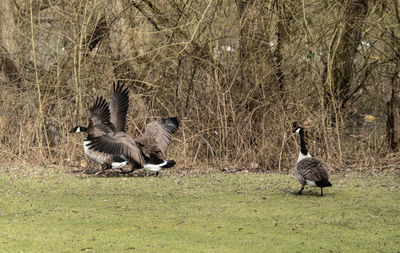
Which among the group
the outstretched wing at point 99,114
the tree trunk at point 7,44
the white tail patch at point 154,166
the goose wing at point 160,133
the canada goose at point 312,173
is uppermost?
the tree trunk at point 7,44

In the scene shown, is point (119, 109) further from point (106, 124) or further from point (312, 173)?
point (312, 173)

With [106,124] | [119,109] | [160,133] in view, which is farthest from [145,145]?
[119,109]

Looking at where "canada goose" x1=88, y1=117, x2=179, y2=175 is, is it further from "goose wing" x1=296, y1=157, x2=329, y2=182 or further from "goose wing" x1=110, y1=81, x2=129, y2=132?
"goose wing" x1=296, y1=157, x2=329, y2=182

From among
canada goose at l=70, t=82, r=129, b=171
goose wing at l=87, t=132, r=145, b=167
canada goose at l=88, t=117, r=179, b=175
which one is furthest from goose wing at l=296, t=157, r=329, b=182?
canada goose at l=70, t=82, r=129, b=171

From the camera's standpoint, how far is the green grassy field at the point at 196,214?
20.9ft

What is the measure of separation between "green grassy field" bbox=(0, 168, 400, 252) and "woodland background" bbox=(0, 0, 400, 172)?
162 centimetres

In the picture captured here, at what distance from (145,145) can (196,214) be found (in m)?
4.32

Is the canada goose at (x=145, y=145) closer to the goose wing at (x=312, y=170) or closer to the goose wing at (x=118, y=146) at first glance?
the goose wing at (x=118, y=146)

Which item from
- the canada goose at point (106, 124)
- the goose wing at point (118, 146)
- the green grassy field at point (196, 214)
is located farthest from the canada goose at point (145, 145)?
the green grassy field at point (196, 214)

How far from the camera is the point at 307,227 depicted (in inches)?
284

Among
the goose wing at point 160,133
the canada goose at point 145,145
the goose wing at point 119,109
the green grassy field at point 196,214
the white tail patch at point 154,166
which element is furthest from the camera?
the goose wing at point 119,109

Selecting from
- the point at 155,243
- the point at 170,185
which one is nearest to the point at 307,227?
the point at 155,243

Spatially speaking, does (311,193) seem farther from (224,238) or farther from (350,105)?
(350,105)

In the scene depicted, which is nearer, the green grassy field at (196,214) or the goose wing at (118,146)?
the green grassy field at (196,214)
